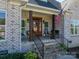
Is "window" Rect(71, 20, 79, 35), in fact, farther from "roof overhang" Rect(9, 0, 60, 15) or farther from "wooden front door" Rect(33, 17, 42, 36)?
"wooden front door" Rect(33, 17, 42, 36)

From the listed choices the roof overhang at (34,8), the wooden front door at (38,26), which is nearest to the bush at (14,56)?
the roof overhang at (34,8)

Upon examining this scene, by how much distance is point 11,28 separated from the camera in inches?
594

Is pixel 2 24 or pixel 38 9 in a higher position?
pixel 38 9

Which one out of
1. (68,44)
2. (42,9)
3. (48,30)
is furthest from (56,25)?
(42,9)

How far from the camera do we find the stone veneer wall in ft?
47.6

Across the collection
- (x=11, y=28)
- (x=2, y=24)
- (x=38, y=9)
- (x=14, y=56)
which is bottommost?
(x=14, y=56)

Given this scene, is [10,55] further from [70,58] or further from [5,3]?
[70,58]

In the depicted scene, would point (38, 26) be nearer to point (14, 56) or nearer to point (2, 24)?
point (2, 24)

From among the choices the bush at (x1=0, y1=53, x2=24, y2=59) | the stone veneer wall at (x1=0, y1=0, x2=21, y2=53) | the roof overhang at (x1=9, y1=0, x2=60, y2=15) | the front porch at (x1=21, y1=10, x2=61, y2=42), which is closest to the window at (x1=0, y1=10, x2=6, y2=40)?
the stone veneer wall at (x1=0, y1=0, x2=21, y2=53)

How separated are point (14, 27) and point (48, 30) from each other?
31.7ft

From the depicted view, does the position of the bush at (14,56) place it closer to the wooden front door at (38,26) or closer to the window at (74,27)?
the wooden front door at (38,26)

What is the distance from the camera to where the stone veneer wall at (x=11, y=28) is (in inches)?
571

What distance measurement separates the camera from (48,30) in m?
24.5

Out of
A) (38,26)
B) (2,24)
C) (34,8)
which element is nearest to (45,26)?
(38,26)
